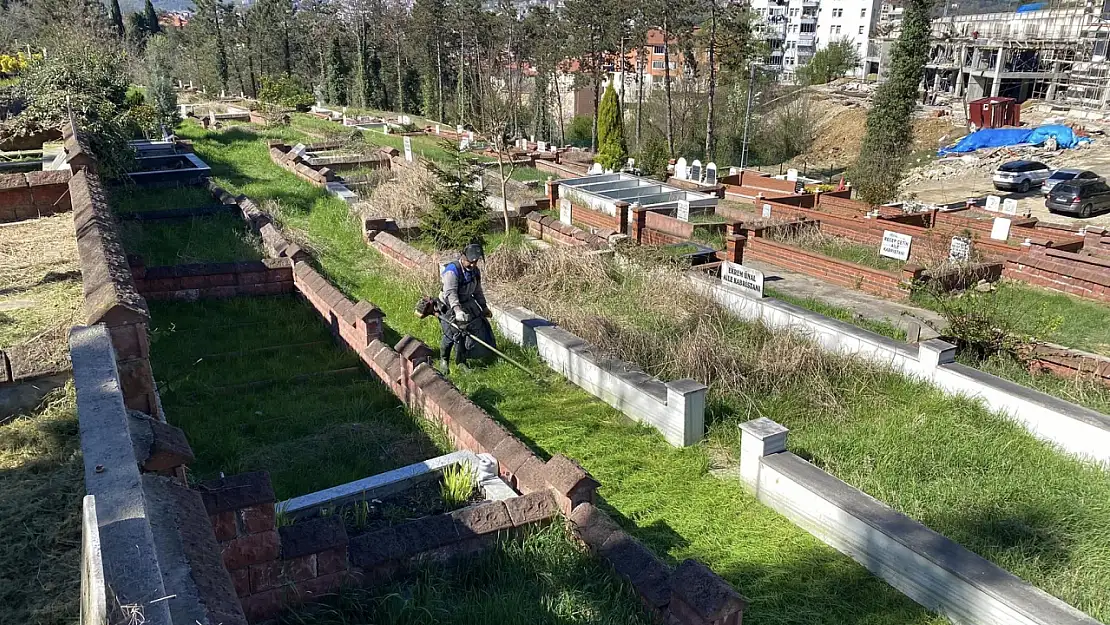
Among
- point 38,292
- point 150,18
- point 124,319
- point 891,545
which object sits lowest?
→ point 891,545

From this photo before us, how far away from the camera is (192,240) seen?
12609 millimetres

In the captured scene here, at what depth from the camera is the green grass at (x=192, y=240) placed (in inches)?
460

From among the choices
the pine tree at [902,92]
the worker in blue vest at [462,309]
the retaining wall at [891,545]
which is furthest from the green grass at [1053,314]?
the pine tree at [902,92]

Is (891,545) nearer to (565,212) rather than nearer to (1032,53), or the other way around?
(565,212)

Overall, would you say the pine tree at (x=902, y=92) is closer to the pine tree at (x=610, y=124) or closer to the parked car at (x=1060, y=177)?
the parked car at (x=1060, y=177)

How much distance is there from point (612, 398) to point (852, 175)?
62.8 feet

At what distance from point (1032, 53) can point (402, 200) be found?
2386 inches

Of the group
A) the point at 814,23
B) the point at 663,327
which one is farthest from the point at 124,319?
the point at 814,23

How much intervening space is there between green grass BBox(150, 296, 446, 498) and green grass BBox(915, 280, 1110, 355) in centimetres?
805

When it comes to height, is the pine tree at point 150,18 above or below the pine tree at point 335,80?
above

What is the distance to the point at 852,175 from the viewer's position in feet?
78.0

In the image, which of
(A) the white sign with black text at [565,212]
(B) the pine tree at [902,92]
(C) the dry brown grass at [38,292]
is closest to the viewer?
(C) the dry brown grass at [38,292]

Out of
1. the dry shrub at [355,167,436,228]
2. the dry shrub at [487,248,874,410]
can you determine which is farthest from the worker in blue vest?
the dry shrub at [355,167,436,228]

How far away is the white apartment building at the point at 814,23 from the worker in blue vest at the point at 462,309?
82.2 metres
